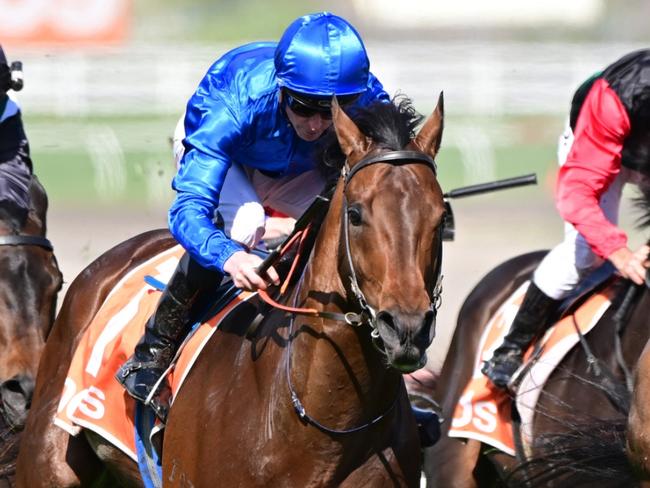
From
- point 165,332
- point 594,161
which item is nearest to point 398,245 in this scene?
point 165,332

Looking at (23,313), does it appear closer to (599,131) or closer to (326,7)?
→ (599,131)

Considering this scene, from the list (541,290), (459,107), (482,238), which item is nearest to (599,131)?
(541,290)

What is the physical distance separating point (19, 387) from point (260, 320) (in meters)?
1.63

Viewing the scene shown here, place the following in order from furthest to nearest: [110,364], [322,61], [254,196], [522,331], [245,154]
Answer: [522,331] → [110,364] → [254,196] → [245,154] → [322,61]

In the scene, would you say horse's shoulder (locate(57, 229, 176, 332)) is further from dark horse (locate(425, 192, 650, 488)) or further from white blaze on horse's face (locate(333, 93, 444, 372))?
white blaze on horse's face (locate(333, 93, 444, 372))

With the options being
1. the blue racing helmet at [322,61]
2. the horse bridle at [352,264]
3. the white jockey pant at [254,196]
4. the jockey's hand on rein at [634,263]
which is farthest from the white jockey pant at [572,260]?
the horse bridle at [352,264]

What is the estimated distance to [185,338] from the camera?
4.69m

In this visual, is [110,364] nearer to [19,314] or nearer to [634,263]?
[19,314]

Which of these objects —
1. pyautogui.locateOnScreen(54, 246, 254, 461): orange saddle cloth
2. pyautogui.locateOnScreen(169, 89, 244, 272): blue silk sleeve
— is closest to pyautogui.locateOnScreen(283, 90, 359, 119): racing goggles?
pyautogui.locateOnScreen(169, 89, 244, 272): blue silk sleeve

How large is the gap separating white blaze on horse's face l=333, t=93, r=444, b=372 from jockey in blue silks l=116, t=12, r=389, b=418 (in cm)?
42

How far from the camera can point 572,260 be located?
5512 mm

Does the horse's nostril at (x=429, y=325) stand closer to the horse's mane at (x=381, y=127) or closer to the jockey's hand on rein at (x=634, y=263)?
the horse's mane at (x=381, y=127)

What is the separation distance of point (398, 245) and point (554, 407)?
1971mm

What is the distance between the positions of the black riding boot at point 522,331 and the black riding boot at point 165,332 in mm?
1502
